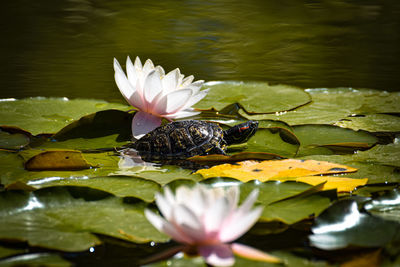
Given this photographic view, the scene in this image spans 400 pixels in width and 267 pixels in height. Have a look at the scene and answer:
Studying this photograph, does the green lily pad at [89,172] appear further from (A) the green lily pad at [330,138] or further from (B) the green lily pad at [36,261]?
(A) the green lily pad at [330,138]

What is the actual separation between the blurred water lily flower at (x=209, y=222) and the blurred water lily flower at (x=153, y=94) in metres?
1.13

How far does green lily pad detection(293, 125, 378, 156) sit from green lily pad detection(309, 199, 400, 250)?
813mm

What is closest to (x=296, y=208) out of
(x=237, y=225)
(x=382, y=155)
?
(x=237, y=225)

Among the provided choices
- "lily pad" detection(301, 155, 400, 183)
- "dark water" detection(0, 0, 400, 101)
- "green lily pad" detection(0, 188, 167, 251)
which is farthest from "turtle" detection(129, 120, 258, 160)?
"dark water" detection(0, 0, 400, 101)

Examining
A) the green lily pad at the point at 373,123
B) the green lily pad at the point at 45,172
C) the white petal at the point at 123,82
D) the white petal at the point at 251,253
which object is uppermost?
the white petal at the point at 123,82

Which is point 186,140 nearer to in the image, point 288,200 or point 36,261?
point 288,200

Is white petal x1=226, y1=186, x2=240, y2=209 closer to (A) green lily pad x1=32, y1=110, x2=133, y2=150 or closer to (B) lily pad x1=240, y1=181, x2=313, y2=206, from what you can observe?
(B) lily pad x1=240, y1=181, x2=313, y2=206

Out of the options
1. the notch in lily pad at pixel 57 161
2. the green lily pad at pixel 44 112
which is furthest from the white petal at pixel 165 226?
the green lily pad at pixel 44 112

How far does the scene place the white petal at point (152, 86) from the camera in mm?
2250

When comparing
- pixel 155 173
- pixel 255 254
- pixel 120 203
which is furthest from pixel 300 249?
pixel 155 173

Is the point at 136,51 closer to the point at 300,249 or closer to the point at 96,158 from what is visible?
the point at 96,158

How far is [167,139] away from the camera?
2.36 m

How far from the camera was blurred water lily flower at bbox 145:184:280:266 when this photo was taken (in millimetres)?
1184

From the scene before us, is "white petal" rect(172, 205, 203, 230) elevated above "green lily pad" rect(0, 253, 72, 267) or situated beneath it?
elevated above
